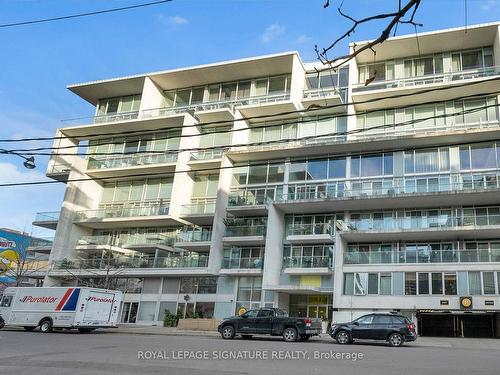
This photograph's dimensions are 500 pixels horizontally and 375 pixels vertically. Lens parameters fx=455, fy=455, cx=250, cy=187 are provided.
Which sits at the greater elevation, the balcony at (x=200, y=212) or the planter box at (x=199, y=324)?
the balcony at (x=200, y=212)

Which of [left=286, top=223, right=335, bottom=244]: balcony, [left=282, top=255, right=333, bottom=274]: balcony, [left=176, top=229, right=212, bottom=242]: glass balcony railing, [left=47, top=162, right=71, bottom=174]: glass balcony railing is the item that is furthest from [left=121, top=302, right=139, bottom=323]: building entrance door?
[left=47, top=162, right=71, bottom=174]: glass balcony railing

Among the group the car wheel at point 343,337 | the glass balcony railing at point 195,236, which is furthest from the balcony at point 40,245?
the car wheel at point 343,337

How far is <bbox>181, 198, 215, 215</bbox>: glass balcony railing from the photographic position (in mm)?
39375

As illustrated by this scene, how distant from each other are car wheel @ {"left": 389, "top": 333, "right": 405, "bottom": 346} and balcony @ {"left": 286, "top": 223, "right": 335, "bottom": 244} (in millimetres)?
15355

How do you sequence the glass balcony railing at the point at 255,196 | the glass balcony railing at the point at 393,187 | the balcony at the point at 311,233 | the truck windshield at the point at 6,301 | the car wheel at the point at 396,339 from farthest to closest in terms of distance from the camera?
the glass balcony railing at the point at 255,196, the balcony at the point at 311,233, the glass balcony railing at the point at 393,187, the truck windshield at the point at 6,301, the car wheel at the point at 396,339

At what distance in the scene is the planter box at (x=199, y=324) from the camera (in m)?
29.1

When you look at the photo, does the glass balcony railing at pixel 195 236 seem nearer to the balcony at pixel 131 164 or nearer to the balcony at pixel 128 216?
the balcony at pixel 128 216

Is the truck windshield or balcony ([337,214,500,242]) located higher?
balcony ([337,214,500,242])

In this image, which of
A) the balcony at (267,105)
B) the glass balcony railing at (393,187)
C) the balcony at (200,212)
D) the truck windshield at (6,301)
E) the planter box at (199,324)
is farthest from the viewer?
the balcony at (267,105)

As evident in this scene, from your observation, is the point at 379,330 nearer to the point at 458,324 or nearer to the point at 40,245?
the point at 458,324

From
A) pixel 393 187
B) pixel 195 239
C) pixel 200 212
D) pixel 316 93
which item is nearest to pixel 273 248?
pixel 195 239

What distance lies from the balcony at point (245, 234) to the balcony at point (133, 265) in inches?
107

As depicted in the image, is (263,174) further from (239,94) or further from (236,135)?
(239,94)

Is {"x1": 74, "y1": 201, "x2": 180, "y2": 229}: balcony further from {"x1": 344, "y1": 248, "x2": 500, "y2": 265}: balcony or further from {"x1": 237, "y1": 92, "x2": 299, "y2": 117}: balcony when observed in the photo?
{"x1": 344, "y1": 248, "x2": 500, "y2": 265}: balcony
